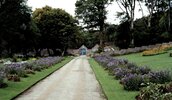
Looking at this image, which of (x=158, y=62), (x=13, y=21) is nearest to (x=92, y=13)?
(x=13, y=21)

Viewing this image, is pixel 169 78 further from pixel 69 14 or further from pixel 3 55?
pixel 69 14

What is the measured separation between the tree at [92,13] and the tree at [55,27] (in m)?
11.6

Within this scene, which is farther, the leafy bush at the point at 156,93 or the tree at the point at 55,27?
the tree at the point at 55,27

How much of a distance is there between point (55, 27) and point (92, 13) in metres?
16.7

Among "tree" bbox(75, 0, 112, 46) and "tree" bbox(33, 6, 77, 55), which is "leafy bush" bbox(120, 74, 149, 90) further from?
"tree" bbox(33, 6, 77, 55)

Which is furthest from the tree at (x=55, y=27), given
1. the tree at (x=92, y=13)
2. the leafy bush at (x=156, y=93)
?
the leafy bush at (x=156, y=93)

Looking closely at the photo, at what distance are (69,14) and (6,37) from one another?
136 feet

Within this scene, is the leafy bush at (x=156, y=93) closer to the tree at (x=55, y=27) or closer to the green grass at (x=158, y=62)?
the green grass at (x=158, y=62)

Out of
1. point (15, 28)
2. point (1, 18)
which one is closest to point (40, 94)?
point (1, 18)

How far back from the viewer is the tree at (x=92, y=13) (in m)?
94.4

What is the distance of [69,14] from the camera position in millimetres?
114375

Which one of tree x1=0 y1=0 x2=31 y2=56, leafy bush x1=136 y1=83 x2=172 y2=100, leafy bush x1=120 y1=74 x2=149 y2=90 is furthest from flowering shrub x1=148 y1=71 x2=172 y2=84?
tree x1=0 y1=0 x2=31 y2=56

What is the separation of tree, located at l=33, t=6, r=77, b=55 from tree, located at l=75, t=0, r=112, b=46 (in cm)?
1156

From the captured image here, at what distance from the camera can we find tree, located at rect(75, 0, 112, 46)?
94.4 metres
